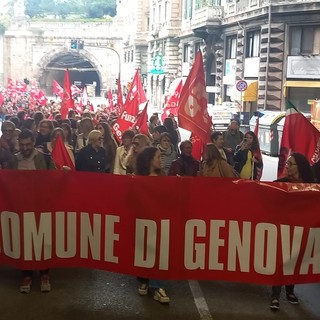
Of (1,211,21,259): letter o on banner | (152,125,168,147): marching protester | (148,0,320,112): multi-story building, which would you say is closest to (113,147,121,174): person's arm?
(152,125,168,147): marching protester

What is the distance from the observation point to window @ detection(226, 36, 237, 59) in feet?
102

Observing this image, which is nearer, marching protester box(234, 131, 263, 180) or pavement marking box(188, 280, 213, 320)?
pavement marking box(188, 280, 213, 320)

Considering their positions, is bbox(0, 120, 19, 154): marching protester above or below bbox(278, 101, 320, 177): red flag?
below

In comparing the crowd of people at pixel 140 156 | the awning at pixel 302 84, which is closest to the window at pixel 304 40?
the awning at pixel 302 84

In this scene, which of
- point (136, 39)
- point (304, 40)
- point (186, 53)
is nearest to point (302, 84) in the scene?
point (304, 40)

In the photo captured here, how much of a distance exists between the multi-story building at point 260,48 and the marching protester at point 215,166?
62.4 ft

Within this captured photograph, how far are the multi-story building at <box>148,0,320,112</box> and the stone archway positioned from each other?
3533 cm

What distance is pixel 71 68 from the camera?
7519cm

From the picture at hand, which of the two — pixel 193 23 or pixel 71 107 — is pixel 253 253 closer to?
pixel 71 107

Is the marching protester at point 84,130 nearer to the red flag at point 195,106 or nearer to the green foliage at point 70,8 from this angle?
the red flag at point 195,106

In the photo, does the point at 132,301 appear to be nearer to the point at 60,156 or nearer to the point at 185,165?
the point at 60,156

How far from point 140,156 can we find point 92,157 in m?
2.03

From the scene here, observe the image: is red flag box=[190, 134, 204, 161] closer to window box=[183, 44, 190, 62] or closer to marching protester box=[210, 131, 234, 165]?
marching protester box=[210, 131, 234, 165]

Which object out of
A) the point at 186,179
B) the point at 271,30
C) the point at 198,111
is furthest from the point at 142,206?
the point at 271,30
